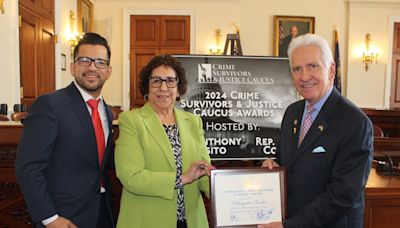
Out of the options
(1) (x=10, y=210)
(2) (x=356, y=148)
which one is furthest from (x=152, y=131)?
(1) (x=10, y=210)

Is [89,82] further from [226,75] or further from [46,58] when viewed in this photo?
[46,58]

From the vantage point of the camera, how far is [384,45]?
981 centimetres

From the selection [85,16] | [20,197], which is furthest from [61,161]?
[85,16]

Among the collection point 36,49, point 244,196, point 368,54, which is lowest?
point 244,196

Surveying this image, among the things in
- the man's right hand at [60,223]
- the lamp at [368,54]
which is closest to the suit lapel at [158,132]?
the man's right hand at [60,223]

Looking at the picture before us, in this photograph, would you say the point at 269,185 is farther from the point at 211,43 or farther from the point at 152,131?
the point at 211,43

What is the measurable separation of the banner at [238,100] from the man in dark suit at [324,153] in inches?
47.2

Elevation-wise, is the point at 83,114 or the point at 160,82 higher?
the point at 160,82

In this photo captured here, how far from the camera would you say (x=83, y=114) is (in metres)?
1.81

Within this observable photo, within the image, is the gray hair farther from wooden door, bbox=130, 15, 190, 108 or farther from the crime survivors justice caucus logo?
wooden door, bbox=130, 15, 190, 108

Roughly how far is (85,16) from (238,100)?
6.46 metres

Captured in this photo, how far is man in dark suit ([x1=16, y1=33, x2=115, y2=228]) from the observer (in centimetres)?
164

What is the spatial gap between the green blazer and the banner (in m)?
0.91

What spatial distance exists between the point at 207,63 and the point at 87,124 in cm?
132
